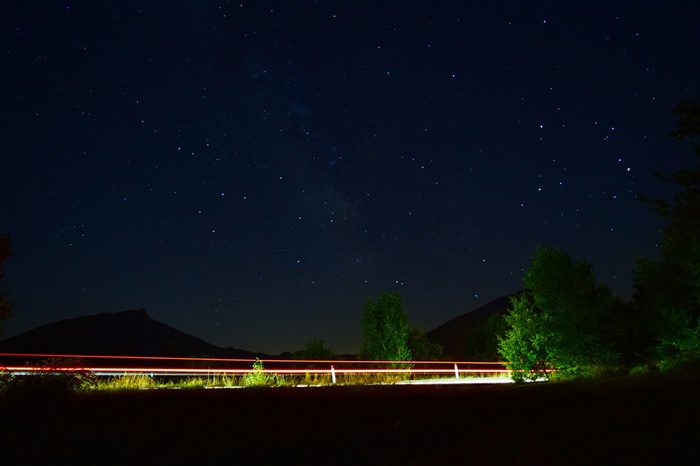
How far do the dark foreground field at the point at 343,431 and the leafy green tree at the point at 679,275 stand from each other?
13.9 m

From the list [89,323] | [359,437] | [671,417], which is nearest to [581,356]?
[671,417]

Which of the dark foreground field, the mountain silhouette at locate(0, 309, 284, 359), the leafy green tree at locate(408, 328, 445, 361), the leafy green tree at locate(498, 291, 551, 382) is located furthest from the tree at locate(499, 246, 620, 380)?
the mountain silhouette at locate(0, 309, 284, 359)

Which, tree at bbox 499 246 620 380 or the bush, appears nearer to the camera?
the bush

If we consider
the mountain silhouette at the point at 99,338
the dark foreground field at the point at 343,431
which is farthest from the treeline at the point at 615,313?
the mountain silhouette at the point at 99,338

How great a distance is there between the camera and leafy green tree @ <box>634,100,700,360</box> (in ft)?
65.7

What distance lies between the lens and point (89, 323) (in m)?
164

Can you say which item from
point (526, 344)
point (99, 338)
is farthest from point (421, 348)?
point (99, 338)

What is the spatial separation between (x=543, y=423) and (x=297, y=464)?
3.48 metres

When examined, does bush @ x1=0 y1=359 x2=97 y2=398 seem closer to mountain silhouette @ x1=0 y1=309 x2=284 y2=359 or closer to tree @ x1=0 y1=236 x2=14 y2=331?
tree @ x1=0 y1=236 x2=14 y2=331

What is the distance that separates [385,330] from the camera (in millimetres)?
39531

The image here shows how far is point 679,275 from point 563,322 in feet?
19.2

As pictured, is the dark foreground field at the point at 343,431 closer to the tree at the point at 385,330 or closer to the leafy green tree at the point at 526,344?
the leafy green tree at the point at 526,344

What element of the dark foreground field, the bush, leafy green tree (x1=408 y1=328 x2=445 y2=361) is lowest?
leafy green tree (x1=408 y1=328 x2=445 y2=361)

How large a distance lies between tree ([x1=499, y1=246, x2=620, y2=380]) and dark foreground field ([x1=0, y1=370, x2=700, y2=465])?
13794 millimetres
